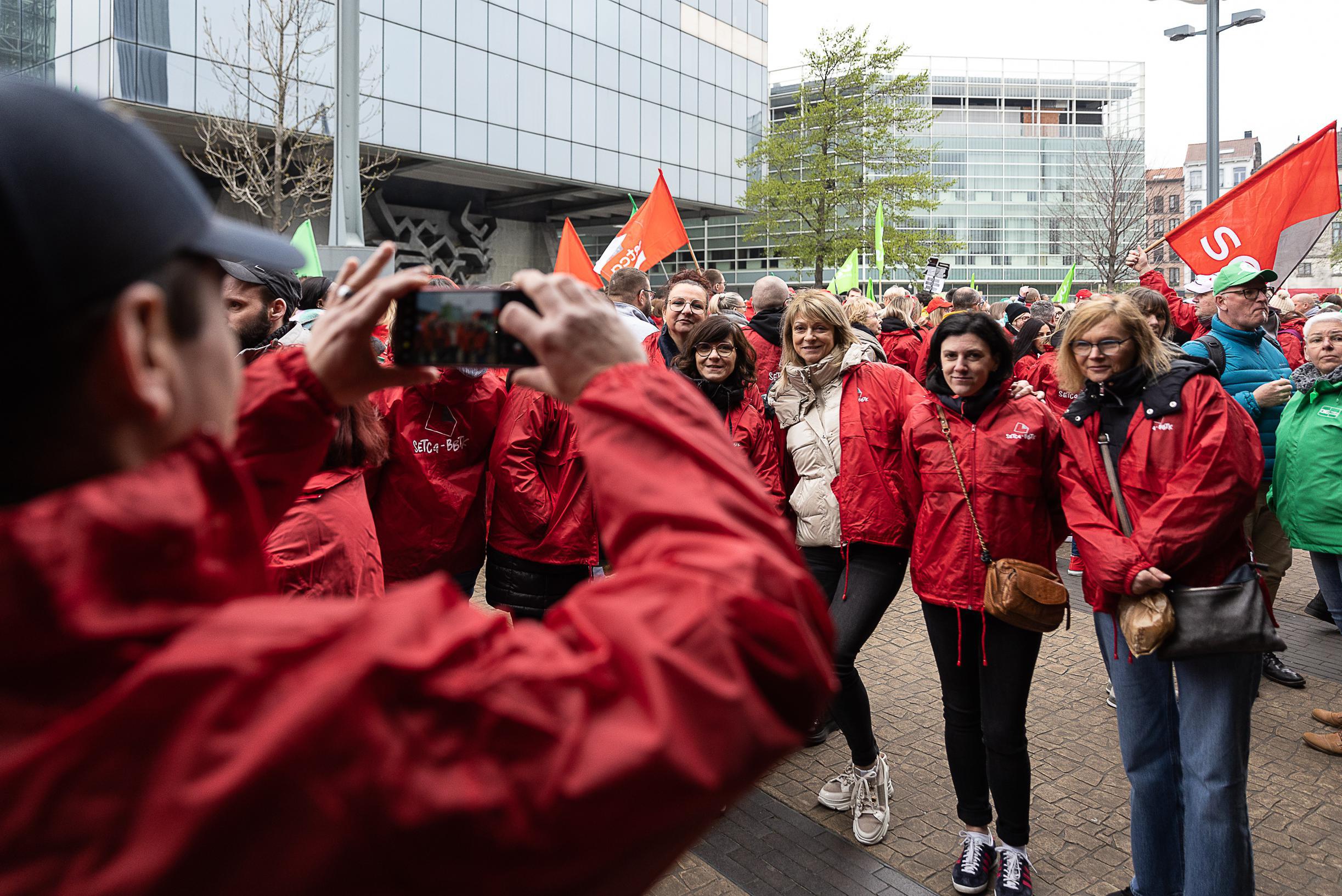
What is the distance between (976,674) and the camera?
3865mm

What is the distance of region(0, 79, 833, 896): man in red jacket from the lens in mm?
694

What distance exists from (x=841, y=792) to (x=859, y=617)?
2.72 feet

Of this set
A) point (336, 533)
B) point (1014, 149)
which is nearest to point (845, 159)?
point (336, 533)

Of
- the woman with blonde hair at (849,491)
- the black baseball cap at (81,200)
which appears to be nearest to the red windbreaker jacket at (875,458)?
the woman with blonde hair at (849,491)

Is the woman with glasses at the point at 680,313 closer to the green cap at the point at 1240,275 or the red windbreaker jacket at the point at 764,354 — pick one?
the red windbreaker jacket at the point at 764,354

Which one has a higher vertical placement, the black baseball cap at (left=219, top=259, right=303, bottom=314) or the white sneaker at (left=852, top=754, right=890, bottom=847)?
the black baseball cap at (left=219, top=259, right=303, bottom=314)

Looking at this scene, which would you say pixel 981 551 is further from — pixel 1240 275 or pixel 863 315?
pixel 863 315

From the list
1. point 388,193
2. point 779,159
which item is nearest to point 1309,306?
point 779,159

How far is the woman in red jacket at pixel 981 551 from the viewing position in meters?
3.72

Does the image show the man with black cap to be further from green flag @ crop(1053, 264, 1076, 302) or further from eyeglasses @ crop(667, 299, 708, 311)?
green flag @ crop(1053, 264, 1076, 302)

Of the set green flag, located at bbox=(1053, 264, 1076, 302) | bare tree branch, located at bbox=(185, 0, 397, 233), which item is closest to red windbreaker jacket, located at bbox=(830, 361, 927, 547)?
green flag, located at bbox=(1053, 264, 1076, 302)

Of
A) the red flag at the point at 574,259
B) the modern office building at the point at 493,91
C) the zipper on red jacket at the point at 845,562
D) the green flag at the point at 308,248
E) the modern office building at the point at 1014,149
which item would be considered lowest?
the zipper on red jacket at the point at 845,562

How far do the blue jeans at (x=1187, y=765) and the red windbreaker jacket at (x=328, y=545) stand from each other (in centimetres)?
267

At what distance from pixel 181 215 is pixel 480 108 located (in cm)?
3182
